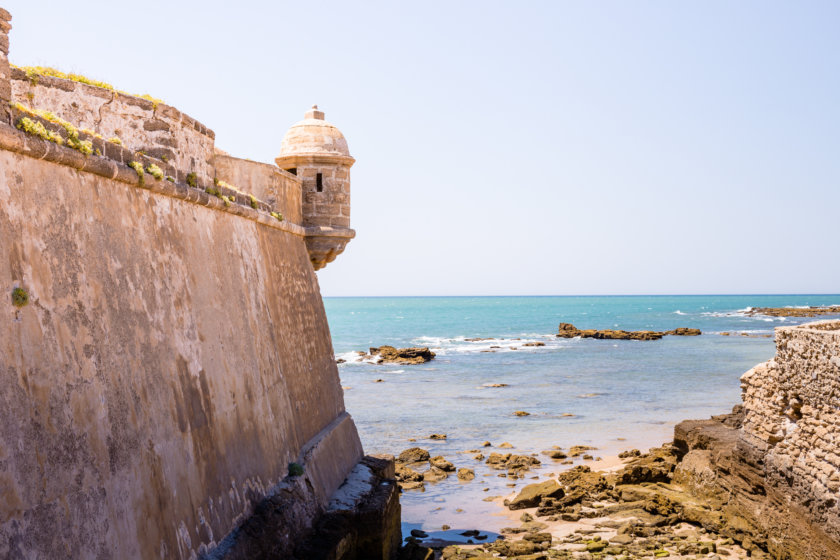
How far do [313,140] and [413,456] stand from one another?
33.6ft

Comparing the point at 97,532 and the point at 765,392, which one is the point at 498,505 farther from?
the point at 97,532

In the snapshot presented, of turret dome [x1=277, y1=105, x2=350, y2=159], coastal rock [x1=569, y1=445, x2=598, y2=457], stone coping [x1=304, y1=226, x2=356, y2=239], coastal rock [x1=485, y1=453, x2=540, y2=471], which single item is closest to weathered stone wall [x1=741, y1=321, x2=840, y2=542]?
stone coping [x1=304, y1=226, x2=356, y2=239]

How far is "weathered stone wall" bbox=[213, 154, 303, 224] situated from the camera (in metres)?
11.0

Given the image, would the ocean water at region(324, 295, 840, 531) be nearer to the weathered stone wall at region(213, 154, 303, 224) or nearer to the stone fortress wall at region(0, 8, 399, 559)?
the weathered stone wall at region(213, 154, 303, 224)

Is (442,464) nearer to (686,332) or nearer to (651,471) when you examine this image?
(651,471)

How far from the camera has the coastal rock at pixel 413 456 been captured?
805 inches

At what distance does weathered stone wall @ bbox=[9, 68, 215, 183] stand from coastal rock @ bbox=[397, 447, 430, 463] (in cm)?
1302

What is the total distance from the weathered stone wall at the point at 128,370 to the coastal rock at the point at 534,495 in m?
6.96

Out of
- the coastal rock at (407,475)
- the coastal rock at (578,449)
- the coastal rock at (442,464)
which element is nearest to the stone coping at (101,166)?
the coastal rock at (407,475)

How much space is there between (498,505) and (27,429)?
1268 cm

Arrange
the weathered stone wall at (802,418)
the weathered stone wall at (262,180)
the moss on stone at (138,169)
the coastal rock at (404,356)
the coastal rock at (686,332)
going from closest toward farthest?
the moss on stone at (138,169), the weathered stone wall at (802,418), the weathered stone wall at (262,180), the coastal rock at (404,356), the coastal rock at (686,332)

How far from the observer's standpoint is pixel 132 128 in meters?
7.95

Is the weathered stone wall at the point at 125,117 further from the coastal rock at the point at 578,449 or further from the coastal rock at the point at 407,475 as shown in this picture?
the coastal rock at the point at 578,449

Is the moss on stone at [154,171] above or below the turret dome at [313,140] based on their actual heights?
below
